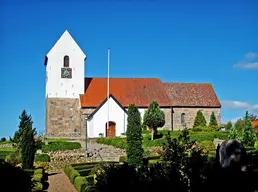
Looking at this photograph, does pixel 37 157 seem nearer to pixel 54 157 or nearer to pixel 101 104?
pixel 54 157

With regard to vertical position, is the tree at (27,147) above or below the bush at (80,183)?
above

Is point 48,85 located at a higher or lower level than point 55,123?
higher

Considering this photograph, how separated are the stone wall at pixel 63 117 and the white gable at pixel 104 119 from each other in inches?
73.7

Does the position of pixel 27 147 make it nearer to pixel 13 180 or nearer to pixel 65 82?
pixel 13 180

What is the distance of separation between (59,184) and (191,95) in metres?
29.1

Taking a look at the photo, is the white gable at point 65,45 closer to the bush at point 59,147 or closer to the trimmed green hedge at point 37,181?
the bush at point 59,147

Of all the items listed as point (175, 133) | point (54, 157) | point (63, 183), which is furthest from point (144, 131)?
point (63, 183)

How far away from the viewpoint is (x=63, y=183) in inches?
846

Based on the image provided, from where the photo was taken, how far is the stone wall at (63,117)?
144ft

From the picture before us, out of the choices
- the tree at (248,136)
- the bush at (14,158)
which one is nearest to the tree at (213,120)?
the tree at (248,136)

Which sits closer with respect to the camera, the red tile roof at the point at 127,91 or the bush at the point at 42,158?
the bush at the point at 42,158

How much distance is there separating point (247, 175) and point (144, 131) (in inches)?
1190

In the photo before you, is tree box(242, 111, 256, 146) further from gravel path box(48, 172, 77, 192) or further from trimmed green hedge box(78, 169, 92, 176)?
gravel path box(48, 172, 77, 192)

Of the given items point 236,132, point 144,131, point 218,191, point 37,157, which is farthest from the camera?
Answer: point 144,131
